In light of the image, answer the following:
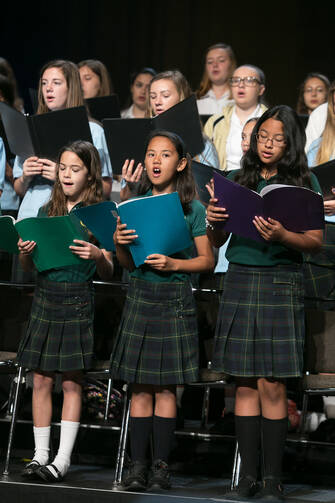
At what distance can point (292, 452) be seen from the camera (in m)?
3.51

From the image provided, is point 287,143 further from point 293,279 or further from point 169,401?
point 169,401

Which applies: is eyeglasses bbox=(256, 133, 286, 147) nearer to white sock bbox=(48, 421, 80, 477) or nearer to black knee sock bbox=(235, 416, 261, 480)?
black knee sock bbox=(235, 416, 261, 480)

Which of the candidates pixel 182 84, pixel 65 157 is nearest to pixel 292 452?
pixel 65 157

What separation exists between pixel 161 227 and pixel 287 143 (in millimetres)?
553

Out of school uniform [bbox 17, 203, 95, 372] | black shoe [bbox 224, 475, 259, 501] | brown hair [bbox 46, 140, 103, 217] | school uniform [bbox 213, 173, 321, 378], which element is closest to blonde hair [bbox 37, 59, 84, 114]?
brown hair [bbox 46, 140, 103, 217]

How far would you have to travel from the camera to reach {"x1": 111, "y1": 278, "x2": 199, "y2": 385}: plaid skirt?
2.94 meters

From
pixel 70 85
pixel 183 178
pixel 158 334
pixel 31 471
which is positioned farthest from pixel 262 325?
pixel 70 85

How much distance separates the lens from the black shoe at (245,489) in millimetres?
2783

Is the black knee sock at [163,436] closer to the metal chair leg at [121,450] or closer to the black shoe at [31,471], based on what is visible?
the metal chair leg at [121,450]

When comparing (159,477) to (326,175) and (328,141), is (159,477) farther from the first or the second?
(328,141)

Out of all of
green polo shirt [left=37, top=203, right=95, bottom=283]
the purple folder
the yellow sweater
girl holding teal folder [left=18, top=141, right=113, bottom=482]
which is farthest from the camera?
the yellow sweater

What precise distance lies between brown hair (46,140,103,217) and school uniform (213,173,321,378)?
0.67 meters

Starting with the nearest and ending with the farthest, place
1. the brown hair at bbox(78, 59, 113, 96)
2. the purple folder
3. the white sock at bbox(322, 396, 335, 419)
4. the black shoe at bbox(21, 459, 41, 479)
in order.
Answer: the purple folder → the black shoe at bbox(21, 459, 41, 479) → the white sock at bbox(322, 396, 335, 419) → the brown hair at bbox(78, 59, 113, 96)

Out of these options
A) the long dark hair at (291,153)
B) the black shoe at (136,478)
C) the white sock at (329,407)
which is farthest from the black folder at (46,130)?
the white sock at (329,407)
